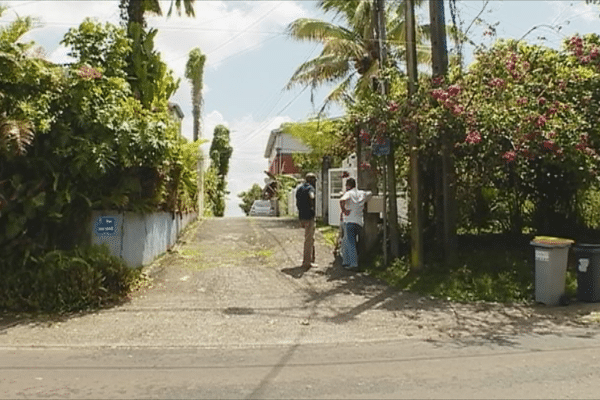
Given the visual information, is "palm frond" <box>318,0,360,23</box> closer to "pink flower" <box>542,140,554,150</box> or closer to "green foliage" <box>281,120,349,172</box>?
"green foliage" <box>281,120,349,172</box>

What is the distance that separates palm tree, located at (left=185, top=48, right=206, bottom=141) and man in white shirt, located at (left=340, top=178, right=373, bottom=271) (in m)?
29.7

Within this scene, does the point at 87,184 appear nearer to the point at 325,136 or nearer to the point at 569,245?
the point at 569,245

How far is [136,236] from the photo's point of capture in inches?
449

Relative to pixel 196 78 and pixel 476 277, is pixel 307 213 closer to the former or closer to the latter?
pixel 476 277

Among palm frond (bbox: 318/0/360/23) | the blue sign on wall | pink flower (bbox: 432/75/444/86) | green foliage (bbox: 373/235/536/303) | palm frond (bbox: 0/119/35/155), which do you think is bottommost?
green foliage (bbox: 373/235/536/303)

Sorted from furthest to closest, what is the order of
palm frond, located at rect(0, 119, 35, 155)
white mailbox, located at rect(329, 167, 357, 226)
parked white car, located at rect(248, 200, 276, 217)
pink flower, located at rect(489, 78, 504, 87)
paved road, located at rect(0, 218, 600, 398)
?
parked white car, located at rect(248, 200, 276, 217) → white mailbox, located at rect(329, 167, 357, 226) → pink flower, located at rect(489, 78, 504, 87) → palm frond, located at rect(0, 119, 35, 155) → paved road, located at rect(0, 218, 600, 398)

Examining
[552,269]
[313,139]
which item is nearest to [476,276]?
[552,269]

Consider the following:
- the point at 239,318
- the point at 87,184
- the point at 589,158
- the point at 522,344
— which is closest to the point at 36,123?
the point at 87,184

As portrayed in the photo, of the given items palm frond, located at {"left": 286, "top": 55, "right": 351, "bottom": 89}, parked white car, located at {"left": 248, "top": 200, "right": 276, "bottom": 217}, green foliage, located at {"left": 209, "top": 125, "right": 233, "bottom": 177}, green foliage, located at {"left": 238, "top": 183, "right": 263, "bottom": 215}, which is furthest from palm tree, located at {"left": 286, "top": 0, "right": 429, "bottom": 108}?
green foliage, located at {"left": 238, "top": 183, "right": 263, "bottom": 215}

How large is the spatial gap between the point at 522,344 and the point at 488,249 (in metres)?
5.67

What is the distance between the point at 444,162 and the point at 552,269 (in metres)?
2.97

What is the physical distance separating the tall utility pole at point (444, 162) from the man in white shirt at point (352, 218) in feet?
4.93

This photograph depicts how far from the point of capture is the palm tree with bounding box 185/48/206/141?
4072 centimetres

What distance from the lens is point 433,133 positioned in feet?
36.6
